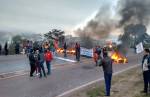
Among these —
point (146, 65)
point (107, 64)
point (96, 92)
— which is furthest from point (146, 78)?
point (96, 92)

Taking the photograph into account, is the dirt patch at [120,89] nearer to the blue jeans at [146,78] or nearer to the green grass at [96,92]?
the green grass at [96,92]

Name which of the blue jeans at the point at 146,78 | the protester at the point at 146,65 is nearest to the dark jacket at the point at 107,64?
the protester at the point at 146,65

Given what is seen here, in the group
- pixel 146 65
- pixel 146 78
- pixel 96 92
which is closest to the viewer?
pixel 146 65

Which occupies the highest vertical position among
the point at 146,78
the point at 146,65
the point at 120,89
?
the point at 146,65

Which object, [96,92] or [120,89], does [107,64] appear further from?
[120,89]

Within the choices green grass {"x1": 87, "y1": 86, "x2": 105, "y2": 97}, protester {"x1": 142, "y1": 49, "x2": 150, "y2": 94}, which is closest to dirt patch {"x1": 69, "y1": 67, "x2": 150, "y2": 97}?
green grass {"x1": 87, "y1": 86, "x2": 105, "y2": 97}

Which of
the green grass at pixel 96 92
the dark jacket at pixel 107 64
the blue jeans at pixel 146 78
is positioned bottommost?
the green grass at pixel 96 92

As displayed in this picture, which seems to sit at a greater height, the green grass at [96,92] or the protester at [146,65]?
the protester at [146,65]

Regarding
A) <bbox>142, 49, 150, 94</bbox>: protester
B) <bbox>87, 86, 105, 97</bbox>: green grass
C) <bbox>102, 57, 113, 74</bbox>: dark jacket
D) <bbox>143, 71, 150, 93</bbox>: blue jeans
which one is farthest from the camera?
<bbox>87, 86, 105, 97</bbox>: green grass

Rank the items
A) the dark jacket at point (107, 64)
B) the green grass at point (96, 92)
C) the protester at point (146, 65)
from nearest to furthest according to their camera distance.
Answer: the dark jacket at point (107, 64)
the protester at point (146, 65)
the green grass at point (96, 92)

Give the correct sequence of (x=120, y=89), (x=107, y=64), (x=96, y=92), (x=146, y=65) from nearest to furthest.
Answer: (x=107, y=64) → (x=146, y=65) → (x=96, y=92) → (x=120, y=89)

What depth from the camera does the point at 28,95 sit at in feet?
49.5

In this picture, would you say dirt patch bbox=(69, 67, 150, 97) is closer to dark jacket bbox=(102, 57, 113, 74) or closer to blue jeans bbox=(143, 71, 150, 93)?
blue jeans bbox=(143, 71, 150, 93)

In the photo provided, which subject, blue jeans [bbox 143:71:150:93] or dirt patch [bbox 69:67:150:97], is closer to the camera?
blue jeans [bbox 143:71:150:93]
